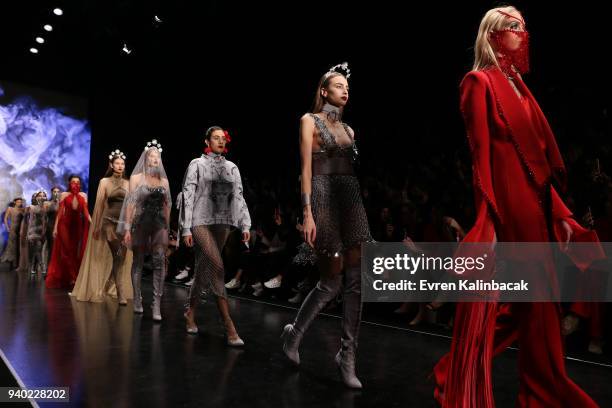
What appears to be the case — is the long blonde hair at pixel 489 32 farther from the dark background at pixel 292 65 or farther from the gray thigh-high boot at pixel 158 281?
the gray thigh-high boot at pixel 158 281

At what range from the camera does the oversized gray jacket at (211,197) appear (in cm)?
384

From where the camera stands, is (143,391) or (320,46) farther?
(320,46)

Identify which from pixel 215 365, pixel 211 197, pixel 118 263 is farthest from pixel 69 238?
pixel 215 365

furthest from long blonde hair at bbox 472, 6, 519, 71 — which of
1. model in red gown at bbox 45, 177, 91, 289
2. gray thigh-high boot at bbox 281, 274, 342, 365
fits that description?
model in red gown at bbox 45, 177, 91, 289

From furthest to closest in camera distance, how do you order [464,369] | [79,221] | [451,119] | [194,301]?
1. [79,221]
2. [451,119]
3. [194,301]
4. [464,369]

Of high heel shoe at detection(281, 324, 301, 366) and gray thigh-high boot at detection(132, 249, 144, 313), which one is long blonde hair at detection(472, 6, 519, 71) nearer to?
high heel shoe at detection(281, 324, 301, 366)

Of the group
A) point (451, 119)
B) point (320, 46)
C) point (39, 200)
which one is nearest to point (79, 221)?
point (39, 200)

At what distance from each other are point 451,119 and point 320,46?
231 cm

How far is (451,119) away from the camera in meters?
6.53

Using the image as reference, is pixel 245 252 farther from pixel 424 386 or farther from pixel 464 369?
pixel 464 369

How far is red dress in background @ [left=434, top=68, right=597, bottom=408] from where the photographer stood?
1601 millimetres

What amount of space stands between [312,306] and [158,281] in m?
2.46

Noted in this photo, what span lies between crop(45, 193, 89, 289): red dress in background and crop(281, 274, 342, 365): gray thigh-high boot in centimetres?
580

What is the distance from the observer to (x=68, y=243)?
7.93 metres
